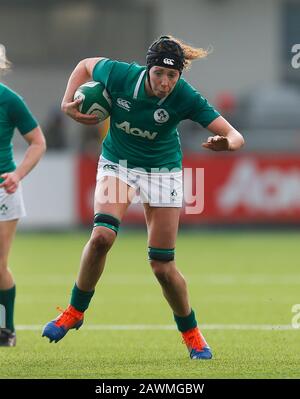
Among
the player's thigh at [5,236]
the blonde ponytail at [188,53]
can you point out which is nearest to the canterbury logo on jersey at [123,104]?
the blonde ponytail at [188,53]

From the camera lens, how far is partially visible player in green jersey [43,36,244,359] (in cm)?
832

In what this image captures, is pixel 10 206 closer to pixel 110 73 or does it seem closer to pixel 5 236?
pixel 5 236

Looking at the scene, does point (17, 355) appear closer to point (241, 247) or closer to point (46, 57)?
point (241, 247)

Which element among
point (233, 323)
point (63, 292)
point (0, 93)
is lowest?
point (63, 292)

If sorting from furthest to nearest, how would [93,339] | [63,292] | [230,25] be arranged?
[230,25]
[63,292]
[93,339]

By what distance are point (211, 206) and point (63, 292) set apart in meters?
8.72

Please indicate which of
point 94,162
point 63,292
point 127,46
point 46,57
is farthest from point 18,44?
point 63,292

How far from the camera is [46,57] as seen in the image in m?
32.3

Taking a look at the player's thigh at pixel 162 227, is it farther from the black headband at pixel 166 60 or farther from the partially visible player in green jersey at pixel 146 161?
the black headband at pixel 166 60

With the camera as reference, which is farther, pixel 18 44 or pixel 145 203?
pixel 18 44

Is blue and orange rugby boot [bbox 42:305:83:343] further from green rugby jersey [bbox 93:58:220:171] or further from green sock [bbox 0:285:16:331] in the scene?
green rugby jersey [bbox 93:58:220:171]

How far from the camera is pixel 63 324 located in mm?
8445

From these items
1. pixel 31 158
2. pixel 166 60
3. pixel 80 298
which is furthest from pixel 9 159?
pixel 166 60

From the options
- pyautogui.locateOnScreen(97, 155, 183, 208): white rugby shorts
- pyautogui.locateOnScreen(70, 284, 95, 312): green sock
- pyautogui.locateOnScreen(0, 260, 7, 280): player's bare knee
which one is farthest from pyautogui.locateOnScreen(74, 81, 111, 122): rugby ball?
pyautogui.locateOnScreen(0, 260, 7, 280): player's bare knee
